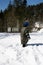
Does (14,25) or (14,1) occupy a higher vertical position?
(14,1)

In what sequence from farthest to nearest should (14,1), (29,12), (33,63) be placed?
(14,1) < (29,12) < (33,63)

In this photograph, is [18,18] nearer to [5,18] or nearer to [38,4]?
[5,18]

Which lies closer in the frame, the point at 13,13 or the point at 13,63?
the point at 13,63

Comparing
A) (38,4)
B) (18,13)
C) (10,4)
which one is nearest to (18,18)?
(18,13)

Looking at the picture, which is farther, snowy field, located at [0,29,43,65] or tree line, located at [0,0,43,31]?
tree line, located at [0,0,43,31]

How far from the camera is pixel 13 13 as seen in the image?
45562 mm

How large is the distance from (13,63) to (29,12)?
3852 centimetres

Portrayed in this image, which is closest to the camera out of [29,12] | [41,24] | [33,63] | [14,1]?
[33,63]

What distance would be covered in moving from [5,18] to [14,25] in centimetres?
322

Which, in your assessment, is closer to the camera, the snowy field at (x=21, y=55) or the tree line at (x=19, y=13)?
the snowy field at (x=21, y=55)

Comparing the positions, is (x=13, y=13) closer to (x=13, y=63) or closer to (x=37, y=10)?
(x=37, y=10)

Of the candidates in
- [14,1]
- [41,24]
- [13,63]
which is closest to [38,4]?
[14,1]

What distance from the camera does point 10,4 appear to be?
46000mm

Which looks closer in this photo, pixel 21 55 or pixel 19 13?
pixel 21 55
